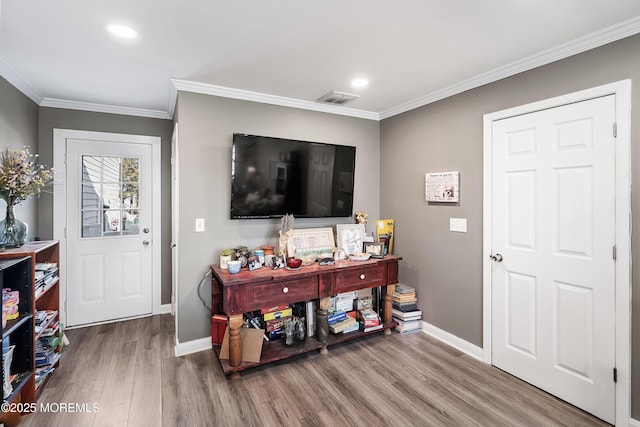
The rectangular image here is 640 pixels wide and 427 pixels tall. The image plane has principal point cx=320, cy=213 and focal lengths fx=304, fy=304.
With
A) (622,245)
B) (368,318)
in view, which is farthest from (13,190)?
(622,245)

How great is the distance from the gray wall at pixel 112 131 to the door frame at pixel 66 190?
1.8 inches

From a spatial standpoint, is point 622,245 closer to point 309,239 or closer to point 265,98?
point 309,239

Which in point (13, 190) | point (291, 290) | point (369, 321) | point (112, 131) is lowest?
point (369, 321)

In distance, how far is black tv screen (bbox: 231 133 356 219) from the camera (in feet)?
9.07

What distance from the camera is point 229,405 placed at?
2061 millimetres

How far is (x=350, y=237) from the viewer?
321 cm

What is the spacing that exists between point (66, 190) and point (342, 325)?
3.22 m

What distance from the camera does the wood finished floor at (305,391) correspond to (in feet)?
6.34

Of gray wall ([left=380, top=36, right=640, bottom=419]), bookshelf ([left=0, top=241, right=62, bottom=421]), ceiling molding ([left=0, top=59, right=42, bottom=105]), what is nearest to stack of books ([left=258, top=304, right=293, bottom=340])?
gray wall ([left=380, top=36, right=640, bottom=419])

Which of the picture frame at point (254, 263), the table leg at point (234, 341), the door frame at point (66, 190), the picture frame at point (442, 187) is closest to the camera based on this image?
the table leg at point (234, 341)

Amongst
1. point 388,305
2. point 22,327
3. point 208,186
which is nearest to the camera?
point 22,327

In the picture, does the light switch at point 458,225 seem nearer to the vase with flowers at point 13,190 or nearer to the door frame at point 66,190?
the door frame at point 66,190

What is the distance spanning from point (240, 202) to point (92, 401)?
5.81ft

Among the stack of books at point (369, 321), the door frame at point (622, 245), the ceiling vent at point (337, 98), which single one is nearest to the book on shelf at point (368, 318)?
the stack of books at point (369, 321)
